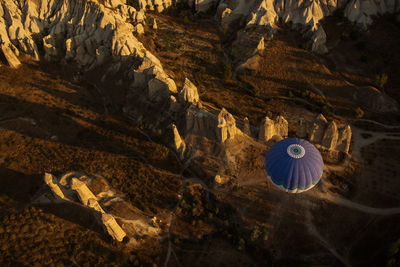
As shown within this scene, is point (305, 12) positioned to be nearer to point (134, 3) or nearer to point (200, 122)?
point (200, 122)

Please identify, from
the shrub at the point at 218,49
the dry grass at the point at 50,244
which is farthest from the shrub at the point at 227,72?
the dry grass at the point at 50,244

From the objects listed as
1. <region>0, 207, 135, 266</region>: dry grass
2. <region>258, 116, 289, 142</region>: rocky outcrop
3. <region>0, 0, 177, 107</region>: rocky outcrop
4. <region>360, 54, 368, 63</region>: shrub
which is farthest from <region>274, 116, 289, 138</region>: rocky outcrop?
<region>360, 54, 368, 63</region>: shrub

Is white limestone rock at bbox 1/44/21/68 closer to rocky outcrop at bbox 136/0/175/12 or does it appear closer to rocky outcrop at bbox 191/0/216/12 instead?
rocky outcrop at bbox 136/0/175/12

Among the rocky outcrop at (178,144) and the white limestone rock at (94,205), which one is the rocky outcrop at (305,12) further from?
the white limestone rock at (94,205)

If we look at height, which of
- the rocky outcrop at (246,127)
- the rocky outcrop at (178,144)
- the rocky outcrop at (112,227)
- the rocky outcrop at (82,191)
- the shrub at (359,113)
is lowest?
the rocky outcrop at (112,227)

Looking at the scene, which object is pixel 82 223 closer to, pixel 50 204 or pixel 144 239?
pixel 50 204

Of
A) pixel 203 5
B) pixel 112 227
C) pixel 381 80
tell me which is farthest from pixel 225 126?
pixel 203 5
